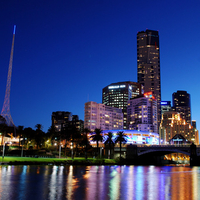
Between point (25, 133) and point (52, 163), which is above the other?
point (25, 133)

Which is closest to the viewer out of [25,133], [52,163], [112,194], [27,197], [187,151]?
[27,197]

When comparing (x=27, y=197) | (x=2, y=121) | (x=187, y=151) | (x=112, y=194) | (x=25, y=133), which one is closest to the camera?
(x=27, y=197)

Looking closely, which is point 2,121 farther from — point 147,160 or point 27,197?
point 27,197

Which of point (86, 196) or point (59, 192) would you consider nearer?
point (86, 196)

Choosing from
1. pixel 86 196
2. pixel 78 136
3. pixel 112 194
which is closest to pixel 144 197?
pixel 112 194

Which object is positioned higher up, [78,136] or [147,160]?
[78,136]

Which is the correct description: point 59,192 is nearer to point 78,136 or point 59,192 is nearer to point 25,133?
point 78,136

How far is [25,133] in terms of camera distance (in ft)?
472

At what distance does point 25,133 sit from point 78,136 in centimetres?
3282

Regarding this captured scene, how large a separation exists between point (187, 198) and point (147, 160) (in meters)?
124

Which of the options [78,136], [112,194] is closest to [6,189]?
[112,194]

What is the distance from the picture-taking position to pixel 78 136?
427ft

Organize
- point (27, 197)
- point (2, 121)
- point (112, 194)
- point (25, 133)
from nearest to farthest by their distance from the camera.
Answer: point (27, 197) < point (112, 194) < point (25, 133) < point (2, 121)

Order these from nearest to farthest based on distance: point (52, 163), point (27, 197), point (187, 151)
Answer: point (27, 197), point (52, 163), point (187, 151)
